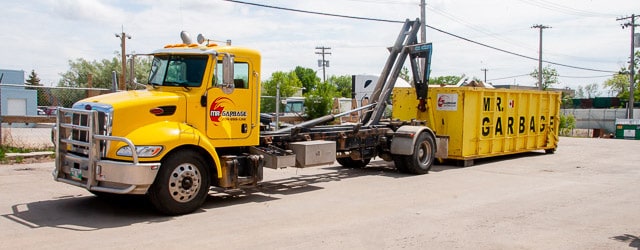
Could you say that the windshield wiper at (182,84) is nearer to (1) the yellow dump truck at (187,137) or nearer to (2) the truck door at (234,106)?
(1) the yellow dump truck at (187,137)

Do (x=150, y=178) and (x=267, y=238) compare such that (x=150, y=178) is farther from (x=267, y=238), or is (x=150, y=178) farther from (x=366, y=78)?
(x=366, y=78)

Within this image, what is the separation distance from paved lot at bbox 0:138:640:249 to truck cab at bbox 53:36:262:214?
0.49 metres

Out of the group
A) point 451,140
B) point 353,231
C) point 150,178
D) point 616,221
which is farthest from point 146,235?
point 451,140

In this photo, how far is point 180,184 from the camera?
26.4 ft

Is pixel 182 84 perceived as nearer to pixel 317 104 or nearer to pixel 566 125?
pixel 317 104

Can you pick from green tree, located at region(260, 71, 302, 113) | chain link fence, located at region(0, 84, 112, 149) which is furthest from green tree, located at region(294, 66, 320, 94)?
chain link fence, located at region(0, 84, 112, 149)

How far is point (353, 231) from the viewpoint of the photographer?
23.7ft

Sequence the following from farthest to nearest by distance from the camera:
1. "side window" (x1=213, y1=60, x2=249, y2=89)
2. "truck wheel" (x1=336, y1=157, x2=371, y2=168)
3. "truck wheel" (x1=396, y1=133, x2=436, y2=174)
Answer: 1. "truck wheel" (x1=336, y1=157, x2=371, y2=168)
2. "truck wheel" (x1=396, y1=133, x2=436, y2=174)
3. "side window" (x1=213, y1=60, x2=249, y2=89)

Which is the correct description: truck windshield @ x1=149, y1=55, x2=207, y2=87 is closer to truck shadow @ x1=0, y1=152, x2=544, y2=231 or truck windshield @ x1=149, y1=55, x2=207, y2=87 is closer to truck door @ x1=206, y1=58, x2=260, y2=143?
truck door @ x1=206, y1=58, x2=260, y2=143

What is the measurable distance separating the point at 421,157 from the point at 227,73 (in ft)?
21.0

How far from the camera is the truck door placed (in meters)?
8.71

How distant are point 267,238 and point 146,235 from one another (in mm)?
1496

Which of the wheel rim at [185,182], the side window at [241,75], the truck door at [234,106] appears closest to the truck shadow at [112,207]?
the wheel rim at [185,182]

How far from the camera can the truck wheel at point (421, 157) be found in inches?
508
